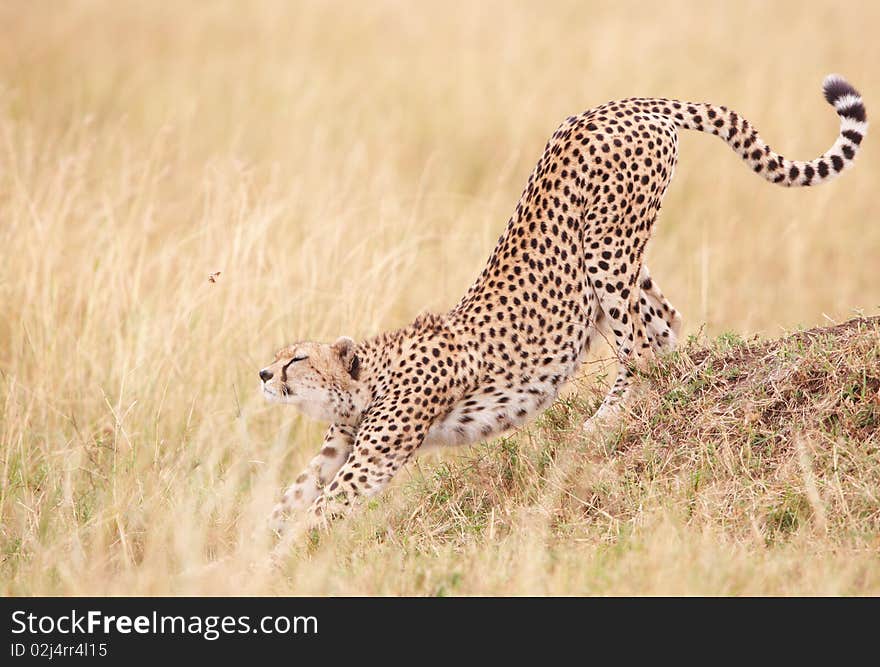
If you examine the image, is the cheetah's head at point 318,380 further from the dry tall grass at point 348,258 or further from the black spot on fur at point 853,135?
the black spot on fur at point 853,135

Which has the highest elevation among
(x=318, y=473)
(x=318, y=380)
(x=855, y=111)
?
(x=855, y=111)

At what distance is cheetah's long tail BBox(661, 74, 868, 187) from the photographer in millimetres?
4777

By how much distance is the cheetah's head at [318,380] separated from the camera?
4805mm

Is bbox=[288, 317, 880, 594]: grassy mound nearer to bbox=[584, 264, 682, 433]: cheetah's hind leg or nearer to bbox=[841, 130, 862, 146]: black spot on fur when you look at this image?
bbox=[584, 264, 682, 433]: cheetah's hind leg

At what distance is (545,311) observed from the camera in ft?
16.2

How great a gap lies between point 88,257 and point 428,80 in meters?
4.96

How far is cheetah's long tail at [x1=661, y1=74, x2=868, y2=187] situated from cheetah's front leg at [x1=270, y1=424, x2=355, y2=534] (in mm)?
1782

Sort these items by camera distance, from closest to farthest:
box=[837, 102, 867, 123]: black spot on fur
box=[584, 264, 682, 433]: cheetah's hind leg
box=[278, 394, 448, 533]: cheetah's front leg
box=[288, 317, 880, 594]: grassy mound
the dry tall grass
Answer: box=[288, 317, 880, 594]: grassy mound < the dry tall grass < box=[278, 394, 448, 533]: cheetah's front leg < box=[837, 102, 867, 123]: black spot on fur < box=[584, 264, 682, 433]: cheetah's hind leg

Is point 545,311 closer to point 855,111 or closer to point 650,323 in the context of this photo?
point 650,323

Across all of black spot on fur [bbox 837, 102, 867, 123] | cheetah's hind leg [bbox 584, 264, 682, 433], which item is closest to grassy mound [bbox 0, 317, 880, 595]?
cheetah's hind leg [bbox 584, 264, 682, 433]

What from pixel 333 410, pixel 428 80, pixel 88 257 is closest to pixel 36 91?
pixel 428 80

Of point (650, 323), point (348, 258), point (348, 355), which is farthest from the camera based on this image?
point (348, 258)

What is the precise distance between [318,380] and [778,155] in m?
1.95

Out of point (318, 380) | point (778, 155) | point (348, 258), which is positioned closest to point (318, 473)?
point (318, 380)
